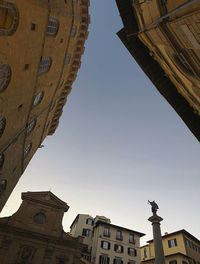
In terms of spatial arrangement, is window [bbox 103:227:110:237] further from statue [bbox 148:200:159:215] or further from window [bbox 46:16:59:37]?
window [bbox 46:16:59:37]

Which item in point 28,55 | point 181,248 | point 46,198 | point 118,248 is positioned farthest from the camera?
point 181,248

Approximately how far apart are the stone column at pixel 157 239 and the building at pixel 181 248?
62.0ft

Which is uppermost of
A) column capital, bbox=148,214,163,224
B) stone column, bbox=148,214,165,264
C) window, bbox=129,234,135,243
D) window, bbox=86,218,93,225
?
window, bbox=86,218,93,225

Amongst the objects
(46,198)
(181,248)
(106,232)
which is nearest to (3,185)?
(46,198)

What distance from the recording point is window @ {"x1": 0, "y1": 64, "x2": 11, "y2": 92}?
28.0ft

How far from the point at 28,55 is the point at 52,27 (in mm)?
3341

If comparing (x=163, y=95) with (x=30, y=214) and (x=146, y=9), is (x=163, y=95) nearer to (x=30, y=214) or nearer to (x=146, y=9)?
(x=146, y=9)

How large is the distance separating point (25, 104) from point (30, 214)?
1755 centimetres

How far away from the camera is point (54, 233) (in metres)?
22.8

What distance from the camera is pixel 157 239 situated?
15.9 meters

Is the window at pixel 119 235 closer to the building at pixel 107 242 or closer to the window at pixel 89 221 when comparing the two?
the building at pixel 107 242

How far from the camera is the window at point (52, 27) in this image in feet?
36.9

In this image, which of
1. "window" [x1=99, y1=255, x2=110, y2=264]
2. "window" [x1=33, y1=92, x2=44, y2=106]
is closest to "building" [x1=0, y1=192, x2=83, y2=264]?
"window" [x1=99, y1=255, x2=110, y2=264]

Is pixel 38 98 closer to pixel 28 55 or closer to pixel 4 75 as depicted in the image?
pixel 28 55
